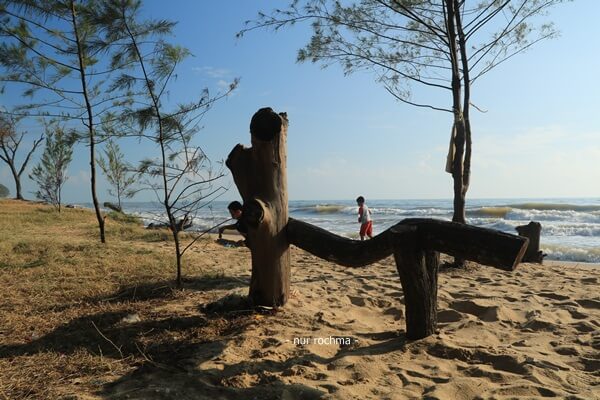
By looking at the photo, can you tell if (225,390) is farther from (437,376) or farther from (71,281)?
(71,281)

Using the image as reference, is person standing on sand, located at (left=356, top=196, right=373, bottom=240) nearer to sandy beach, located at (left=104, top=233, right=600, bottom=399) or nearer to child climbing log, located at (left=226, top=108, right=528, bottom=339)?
sandy beach, located at (left=104, top=233, right=600, bottom=399)

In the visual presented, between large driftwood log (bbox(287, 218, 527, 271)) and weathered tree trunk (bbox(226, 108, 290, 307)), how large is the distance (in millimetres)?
259

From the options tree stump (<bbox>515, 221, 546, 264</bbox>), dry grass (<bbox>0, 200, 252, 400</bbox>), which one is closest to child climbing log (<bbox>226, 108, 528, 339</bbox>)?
dry grass (<bbox>0, 200, 252, 400</bbox>)

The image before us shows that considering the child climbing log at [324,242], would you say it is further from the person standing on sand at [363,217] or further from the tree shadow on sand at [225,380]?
the person standing on sand at [363,217]

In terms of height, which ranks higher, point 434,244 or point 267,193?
point 267,193

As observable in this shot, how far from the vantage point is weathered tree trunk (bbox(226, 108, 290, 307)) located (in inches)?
158

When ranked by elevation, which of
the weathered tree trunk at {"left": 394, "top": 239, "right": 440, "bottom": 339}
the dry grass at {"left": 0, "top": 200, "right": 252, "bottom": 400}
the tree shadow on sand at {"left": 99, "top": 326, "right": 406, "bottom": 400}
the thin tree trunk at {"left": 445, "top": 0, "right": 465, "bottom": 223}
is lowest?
the tree shadow on sand at {"left": 99, "top": 326, "right": 406, "bottom": 400}

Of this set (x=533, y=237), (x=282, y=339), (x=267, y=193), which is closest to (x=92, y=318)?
(x=282, y=339)

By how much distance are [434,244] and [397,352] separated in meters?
0.88

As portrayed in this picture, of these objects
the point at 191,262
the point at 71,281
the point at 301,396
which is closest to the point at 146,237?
the point at 191,262

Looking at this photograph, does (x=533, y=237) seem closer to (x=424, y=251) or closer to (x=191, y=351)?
(x=424, y=251)

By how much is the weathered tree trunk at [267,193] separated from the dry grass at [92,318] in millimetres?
438

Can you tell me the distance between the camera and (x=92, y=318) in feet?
13.0

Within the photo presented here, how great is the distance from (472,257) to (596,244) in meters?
12.8
